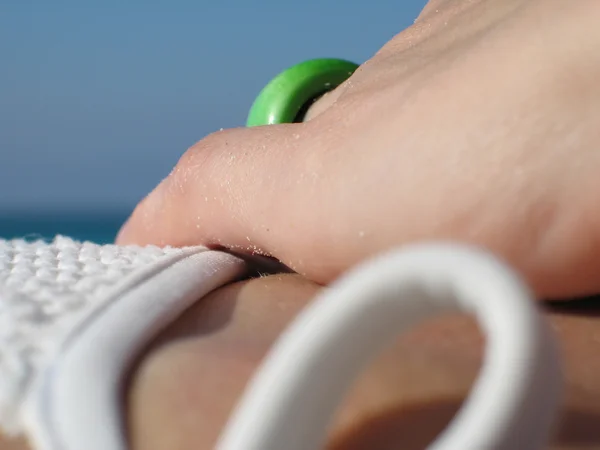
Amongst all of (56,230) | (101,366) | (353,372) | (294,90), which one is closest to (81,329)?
(101,366)

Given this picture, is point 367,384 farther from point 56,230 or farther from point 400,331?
point 56,230

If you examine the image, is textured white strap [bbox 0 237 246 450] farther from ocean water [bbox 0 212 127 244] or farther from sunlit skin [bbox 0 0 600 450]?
ocean water [bbox 0 212 127 244]

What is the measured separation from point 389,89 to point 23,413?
0.26 meters

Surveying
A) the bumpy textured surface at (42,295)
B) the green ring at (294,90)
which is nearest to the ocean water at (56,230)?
the bumpy textured surface at (42,295)

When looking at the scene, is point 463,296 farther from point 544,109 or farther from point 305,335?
point 544,109

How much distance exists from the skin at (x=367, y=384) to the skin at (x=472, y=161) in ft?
0.16

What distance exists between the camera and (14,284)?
41 cm

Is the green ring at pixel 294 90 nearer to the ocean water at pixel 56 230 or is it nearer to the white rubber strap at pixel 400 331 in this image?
the ocean water at pixel 56 230

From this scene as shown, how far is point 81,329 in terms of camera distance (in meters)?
0.33

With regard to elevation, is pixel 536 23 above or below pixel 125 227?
above

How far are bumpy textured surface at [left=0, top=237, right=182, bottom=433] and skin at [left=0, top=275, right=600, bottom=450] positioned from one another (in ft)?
0.11

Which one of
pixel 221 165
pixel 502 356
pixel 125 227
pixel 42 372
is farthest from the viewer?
pixel 125 227

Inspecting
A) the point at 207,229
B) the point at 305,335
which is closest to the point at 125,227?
the point at 207,229

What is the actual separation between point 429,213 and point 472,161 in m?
0.03
